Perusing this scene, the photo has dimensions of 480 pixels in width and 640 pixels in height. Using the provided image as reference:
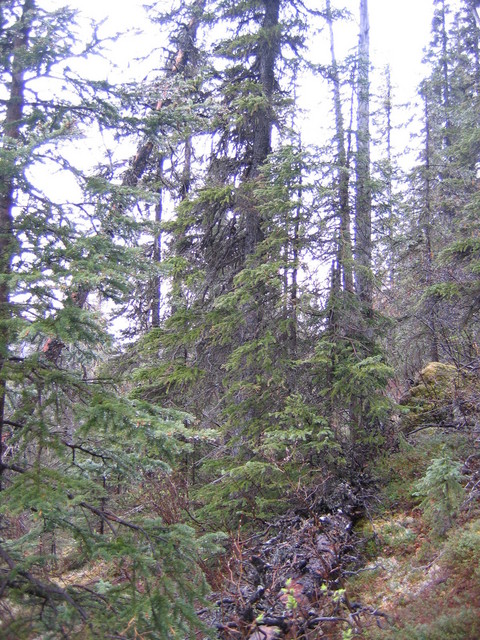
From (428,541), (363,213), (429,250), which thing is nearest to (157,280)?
(363,213)

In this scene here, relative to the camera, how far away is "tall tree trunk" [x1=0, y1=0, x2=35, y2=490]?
3.83 meters

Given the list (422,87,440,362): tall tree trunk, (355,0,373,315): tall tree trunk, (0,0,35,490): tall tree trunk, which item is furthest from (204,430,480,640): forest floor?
(422,87,440,362): tall tree trunk

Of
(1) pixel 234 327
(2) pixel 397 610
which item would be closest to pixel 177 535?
(2) pixel 397 610

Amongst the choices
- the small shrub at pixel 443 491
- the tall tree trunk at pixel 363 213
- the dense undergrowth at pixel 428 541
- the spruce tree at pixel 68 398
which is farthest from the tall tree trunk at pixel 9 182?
the tall tree trunk at pixel 363 213

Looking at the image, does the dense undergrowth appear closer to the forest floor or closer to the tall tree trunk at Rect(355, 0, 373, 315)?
the forest floor

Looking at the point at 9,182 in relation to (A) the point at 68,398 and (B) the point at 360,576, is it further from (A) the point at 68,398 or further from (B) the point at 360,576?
(B) the point at 360,576

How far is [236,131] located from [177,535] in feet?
27.4

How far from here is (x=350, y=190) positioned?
873 centimetres

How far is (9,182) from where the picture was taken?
410 centimetres

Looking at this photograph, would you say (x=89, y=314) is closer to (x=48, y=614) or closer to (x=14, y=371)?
(x=14, y=371)

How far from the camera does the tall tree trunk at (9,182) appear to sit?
3.83 metres

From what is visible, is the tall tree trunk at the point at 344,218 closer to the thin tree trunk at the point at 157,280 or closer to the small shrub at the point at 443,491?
the small shrub at the point at 443,491

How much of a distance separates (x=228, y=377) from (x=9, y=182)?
535 cm

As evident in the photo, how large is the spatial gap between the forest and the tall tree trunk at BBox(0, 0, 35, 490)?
0.02 metres
